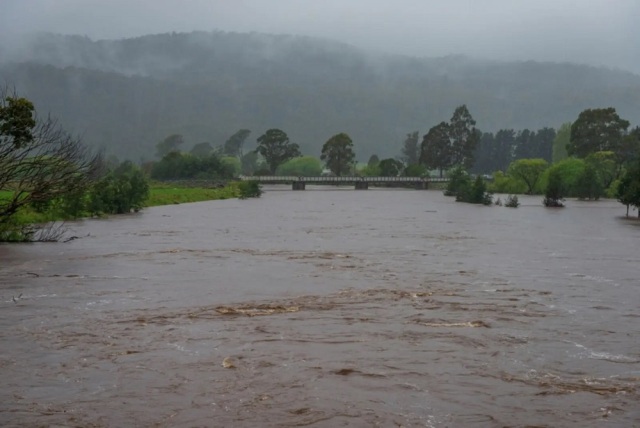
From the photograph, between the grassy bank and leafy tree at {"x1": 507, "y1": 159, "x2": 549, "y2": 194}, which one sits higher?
leafy tree at {"x1": 507, "y1": 159, "x2": 549, "y2": 194}

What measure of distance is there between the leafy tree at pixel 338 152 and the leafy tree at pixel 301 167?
22.4 m

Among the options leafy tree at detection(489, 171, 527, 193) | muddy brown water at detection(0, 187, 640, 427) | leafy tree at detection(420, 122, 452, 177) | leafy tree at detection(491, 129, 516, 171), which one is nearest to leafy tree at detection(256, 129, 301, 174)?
leafy tree at detection(420, 122, 452, 177)

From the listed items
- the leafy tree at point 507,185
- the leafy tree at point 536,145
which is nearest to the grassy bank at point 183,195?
the leafy tree at point 507,185

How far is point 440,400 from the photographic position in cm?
1080

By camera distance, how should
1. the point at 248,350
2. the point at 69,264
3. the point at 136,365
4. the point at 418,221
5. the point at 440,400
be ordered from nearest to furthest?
the point at 440,400 < the point at 136,365 < the point at 248,350 < the point at 69,264 < the point at 418,221

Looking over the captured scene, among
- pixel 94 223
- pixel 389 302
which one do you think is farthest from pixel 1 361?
pixel 94 223

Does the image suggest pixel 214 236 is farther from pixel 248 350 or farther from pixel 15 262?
pixel 248 350

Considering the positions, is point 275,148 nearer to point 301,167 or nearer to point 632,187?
point 301,167

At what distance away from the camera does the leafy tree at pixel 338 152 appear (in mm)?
159000

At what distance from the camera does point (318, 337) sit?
14.6m

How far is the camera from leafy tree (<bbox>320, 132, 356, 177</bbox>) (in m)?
159

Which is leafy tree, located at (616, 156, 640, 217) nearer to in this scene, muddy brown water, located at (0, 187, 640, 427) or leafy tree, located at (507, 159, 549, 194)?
muddy brown water, located at (0, 187, 640, 427)

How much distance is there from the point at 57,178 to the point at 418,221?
2600 centimetres

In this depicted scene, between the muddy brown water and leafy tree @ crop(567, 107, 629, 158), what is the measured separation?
292 feet
